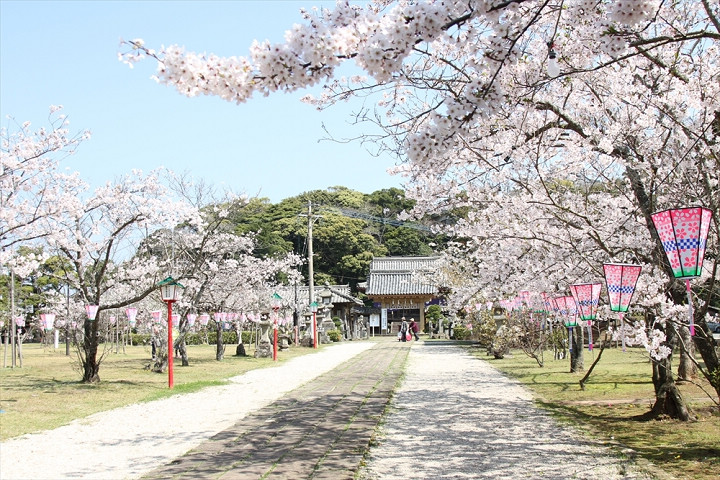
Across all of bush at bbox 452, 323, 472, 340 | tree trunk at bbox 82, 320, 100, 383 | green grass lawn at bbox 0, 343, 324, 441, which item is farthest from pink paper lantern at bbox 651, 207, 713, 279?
bush at bbox 452, 323, 472, 340

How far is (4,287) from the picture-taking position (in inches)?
1195

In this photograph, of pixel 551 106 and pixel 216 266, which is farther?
pixel 216 266

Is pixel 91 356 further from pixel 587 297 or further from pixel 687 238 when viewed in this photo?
pixel 687 238

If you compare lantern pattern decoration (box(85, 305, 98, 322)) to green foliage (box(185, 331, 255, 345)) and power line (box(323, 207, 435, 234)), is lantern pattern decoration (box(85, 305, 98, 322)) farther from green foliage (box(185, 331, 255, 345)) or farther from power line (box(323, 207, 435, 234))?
power line (box(323, 207, 435, 234))

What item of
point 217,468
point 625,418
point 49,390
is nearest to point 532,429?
point 625,418

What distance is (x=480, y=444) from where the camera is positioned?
6320 mm

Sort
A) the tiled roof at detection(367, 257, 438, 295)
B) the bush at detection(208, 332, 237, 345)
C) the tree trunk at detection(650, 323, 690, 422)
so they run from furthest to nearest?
the tiled roof at detection(367, 257, 438, 295) < the bush at detection(208, 332, 237, 345) < the tree trunk at detection(650, 323, 690, 422)

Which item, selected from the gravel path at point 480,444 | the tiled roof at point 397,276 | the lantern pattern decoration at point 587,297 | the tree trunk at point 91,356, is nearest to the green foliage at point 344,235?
the tiled roof at point 397,276

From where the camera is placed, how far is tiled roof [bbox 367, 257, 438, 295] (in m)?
39.8

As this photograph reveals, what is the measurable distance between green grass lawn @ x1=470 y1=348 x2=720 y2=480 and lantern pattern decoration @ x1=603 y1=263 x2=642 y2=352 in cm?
117

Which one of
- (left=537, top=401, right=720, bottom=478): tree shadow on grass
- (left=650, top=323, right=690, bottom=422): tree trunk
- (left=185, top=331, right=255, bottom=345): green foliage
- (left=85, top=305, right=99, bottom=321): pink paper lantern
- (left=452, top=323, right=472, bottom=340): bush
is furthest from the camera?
(left=185, top=331, right=255, bottom=345): green foliage

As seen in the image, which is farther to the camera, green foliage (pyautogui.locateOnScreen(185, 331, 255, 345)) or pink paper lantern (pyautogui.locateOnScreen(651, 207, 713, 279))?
green foliage (pyautogui.locateOnScreen(185, 331, 255, 345))

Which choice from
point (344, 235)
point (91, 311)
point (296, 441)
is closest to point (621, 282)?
point (296, 441)

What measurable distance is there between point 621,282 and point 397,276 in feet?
114
